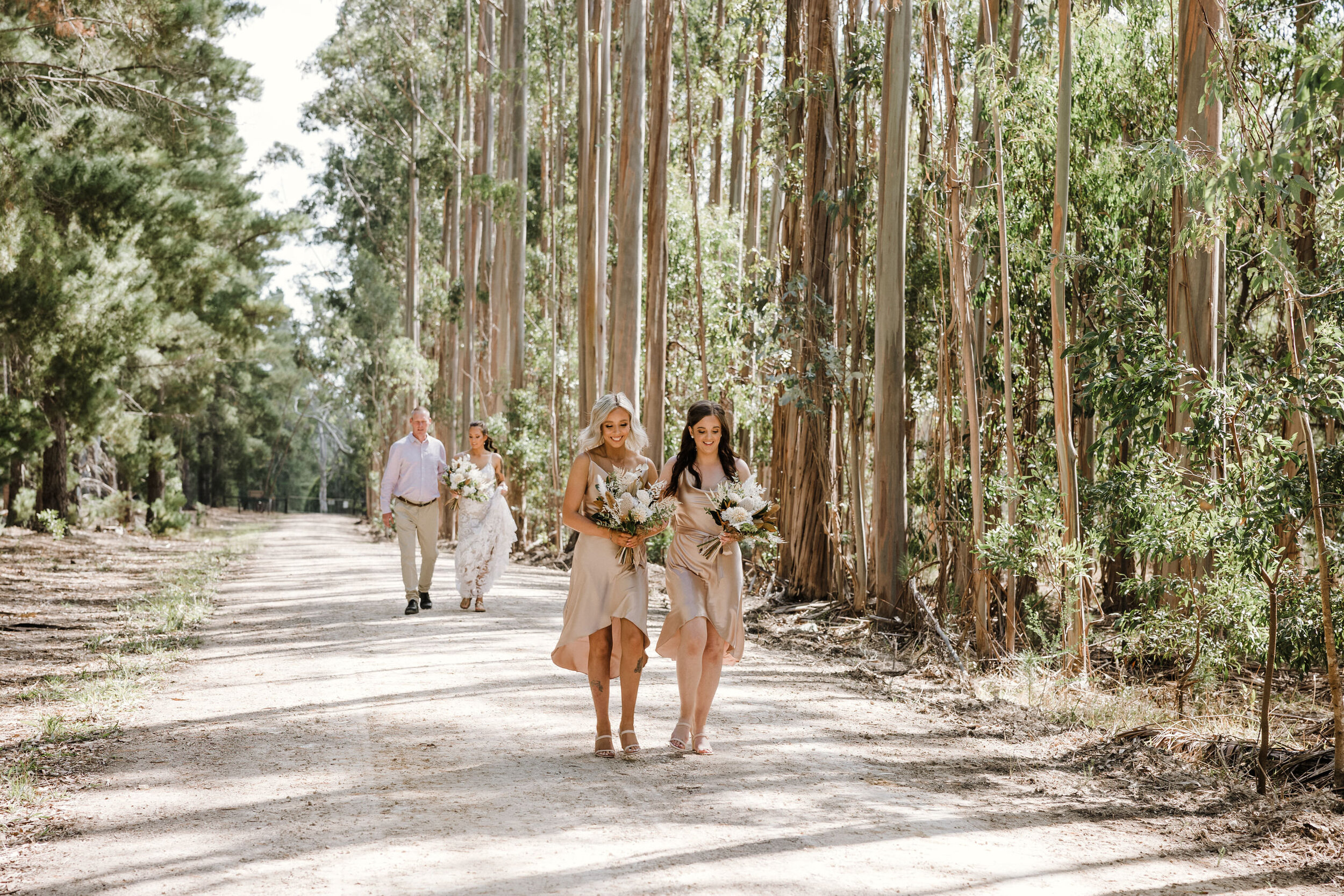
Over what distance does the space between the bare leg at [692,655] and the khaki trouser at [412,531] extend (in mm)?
6645

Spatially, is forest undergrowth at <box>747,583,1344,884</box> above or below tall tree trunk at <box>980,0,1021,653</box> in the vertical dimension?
below

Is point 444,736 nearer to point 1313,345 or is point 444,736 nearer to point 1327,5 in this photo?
point 1313,345

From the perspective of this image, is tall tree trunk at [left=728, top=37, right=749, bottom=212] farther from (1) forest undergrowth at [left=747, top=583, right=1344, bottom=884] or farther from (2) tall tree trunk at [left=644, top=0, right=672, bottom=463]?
(1) forest undergrowth at [left=747, top=583, right=1344, bottom=884]

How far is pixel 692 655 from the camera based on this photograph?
5918 millimetres

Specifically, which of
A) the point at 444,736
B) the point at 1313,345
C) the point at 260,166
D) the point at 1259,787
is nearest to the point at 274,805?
the point at 444,736

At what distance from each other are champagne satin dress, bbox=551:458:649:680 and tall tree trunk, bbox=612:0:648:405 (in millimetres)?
10109

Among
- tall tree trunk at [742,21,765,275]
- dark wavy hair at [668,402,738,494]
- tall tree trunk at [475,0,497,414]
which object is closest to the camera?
dark wavy hair at [668,402,738,494]

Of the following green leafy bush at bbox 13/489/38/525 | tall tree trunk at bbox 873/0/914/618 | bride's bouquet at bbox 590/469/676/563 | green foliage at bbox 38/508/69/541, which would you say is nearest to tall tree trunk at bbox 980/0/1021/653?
tall tree trunk at bbox 873/0/914/618

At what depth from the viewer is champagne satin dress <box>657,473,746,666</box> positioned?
5973 millimetres

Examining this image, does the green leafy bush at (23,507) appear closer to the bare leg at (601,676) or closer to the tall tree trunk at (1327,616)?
the bare leg at (601,676)

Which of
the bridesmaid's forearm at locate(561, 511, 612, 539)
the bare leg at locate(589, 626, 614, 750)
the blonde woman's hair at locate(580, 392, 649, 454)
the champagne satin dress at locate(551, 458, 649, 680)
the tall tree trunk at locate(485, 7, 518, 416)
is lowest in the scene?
the bare leg at locate(589, 626, 614, 750)

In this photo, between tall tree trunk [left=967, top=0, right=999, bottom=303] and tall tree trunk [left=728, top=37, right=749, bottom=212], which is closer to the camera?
tall tree trunk [left=967, top=0, right=999, bottom=303]

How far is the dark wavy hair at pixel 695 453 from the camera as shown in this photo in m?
6.12

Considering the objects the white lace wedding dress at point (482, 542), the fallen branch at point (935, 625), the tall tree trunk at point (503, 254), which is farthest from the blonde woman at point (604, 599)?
the tall tree trunk at point (503, 254)
